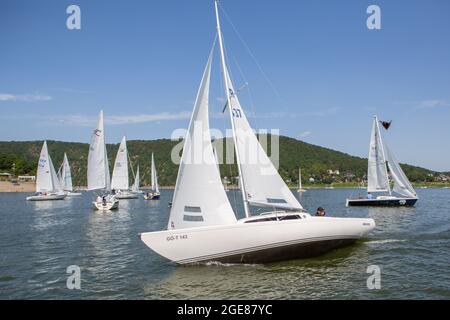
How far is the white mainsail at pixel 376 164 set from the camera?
180ft

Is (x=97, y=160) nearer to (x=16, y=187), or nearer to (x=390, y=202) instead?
(x=390, y=202)

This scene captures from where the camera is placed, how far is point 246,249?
16.3 meters

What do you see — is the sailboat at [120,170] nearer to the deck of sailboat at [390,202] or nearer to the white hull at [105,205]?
the white hull at [105,205]

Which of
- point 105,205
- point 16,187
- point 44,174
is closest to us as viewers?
point 105,205

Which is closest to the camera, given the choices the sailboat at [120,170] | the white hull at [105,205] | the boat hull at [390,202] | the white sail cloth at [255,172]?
the white sail cloth at [255,172]

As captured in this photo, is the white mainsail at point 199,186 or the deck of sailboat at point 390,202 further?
the deck of sailboat at point 390,202

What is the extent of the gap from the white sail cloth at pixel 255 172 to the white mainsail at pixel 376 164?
4085cm

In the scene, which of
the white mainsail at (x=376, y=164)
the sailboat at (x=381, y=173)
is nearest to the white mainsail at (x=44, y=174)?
the sailboat at (x=381, y=173)

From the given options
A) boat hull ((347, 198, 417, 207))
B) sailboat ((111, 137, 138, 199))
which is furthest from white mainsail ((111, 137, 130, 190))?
boat hull ((347, 198, 417, 207))

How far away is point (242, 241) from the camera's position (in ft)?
52.9

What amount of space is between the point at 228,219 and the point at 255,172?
2856 mm

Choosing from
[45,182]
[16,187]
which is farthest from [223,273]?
[16,187]

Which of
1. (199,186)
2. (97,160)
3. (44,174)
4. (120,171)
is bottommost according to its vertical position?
(199,186)
